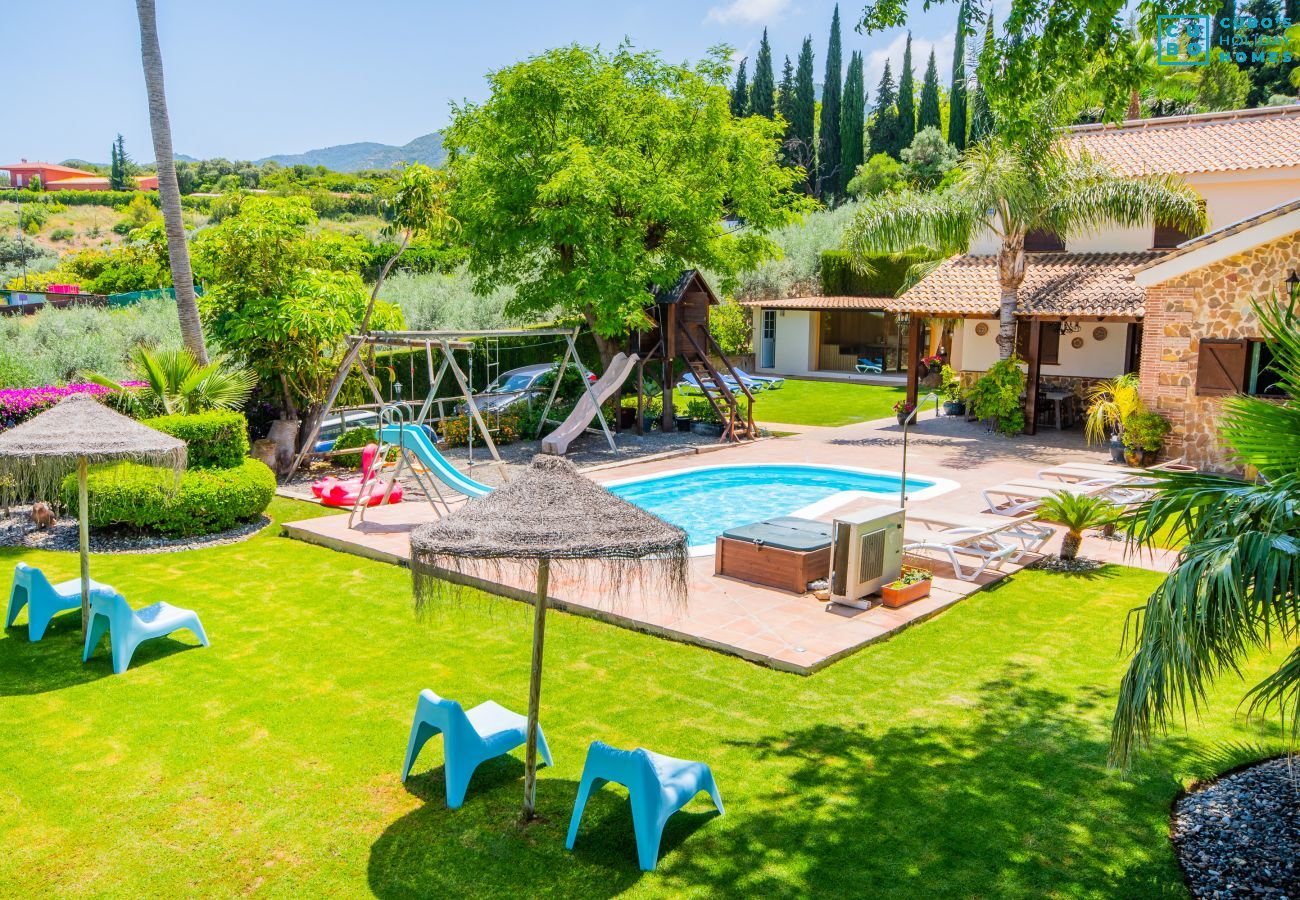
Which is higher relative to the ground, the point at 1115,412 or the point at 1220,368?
the point at 1220,368

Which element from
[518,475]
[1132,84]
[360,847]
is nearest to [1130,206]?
[1132,84]

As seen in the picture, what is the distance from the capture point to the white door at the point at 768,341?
3478 centimetres


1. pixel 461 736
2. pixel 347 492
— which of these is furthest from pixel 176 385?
pixel 461 736

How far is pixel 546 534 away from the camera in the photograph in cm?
527

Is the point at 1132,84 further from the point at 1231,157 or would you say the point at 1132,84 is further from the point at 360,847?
the point at 1231,157

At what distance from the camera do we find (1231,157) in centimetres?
2159

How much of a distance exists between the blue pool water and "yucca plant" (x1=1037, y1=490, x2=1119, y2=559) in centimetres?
381

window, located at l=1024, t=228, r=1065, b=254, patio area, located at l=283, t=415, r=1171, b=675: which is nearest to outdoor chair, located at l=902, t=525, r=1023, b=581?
patio area, located at l=283, t=415, r=1171, b=675

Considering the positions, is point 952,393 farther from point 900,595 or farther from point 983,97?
point 900,595

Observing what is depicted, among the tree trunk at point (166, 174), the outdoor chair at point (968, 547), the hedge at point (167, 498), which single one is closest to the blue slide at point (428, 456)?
the hedge at point (167, 498)

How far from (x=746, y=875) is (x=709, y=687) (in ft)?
8.25

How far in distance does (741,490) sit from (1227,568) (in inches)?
517

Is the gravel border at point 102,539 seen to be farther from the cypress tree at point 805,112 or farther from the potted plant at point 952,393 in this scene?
the cypress tree at point 805,112

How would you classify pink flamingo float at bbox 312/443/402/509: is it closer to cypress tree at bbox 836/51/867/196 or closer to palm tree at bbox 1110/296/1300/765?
palm tree at bbox 1110/296/1300/765
